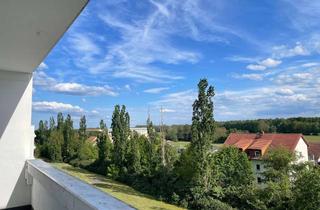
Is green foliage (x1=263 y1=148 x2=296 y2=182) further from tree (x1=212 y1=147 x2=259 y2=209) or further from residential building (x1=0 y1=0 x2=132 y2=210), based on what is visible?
residential building (x1=0 y1=0 x2=132 y2=210)

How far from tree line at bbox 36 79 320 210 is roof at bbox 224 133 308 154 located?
14.7 ft

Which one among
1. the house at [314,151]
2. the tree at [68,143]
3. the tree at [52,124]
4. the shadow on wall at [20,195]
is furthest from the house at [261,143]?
the shadow on wall at [20,195]

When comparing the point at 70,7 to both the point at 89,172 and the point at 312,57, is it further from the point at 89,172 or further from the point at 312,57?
the point at 312,57

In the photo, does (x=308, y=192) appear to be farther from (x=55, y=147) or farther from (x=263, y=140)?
(x=55, y=147)

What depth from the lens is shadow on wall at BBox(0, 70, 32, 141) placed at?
269 centimetres

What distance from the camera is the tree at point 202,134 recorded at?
13.7 meters

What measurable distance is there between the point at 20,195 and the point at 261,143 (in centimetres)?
1898

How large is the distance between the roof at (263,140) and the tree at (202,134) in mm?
6501

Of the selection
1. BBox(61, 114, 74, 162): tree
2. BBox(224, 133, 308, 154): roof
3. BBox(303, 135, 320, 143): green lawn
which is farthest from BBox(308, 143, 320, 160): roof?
BBox(61, 114, 74, 162): tree

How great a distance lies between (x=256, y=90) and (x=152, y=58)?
882 cm

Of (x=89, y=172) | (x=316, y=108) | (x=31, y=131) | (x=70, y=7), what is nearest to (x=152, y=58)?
(x=89, y=172)

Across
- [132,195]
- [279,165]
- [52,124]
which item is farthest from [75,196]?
[52,124]

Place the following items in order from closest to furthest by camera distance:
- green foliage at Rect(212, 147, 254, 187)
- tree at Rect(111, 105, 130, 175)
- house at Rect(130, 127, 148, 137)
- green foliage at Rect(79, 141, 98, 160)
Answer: green foliage at Rect(212, 147, 254, 187) < tree at Rect(111, 105, 130, 175) < house at Rect(130, 127, 148, 137) < green foliage at Rect(79, 141, 98, 160)

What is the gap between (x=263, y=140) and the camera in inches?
795
